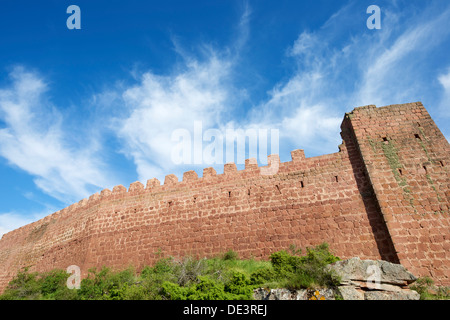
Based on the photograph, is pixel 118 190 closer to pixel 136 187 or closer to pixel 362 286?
pixel 136 187

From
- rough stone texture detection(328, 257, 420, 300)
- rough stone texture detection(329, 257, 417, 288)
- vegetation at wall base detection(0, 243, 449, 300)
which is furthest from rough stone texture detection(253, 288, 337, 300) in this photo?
rough stone texture detection(329, 257, 417, 288)

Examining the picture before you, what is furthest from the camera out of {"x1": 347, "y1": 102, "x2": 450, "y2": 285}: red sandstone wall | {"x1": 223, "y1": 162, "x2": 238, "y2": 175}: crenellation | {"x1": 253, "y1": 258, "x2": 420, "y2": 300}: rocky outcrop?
{"x1": 223, "y1": 162, "x2": 238, "y2": 175}: crenellation

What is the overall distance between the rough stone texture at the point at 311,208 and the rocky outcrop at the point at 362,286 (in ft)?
8.38

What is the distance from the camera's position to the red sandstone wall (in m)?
9.22

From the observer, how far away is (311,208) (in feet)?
38.7

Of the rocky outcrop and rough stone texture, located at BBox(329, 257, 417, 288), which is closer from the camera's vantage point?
the rocky outcrop

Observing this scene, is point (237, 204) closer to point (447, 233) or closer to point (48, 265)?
point (447, 233)

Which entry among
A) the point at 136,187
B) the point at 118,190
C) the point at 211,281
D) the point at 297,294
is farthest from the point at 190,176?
the point at 297,294

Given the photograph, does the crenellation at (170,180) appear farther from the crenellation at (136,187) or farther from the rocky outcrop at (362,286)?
the rocky outcrop at (362,286)

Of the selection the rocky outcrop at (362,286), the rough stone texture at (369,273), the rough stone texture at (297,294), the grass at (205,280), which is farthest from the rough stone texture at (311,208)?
the rough stone texture at (297,294)

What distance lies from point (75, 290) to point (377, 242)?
38.7 feet

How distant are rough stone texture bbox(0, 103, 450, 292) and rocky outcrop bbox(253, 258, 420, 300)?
2.55 m

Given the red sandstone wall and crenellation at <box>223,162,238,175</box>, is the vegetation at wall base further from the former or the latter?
crenellation at <box>223,162,238,175</box>
